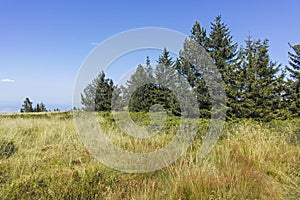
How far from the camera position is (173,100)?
64.4 ft

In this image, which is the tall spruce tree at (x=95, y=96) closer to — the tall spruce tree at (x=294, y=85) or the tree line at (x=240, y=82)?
the tree line at (x=240, y=82)

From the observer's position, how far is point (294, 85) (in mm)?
27484

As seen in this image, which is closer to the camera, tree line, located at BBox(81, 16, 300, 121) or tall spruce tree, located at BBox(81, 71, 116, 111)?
tall spruce tree, located at BBox(81, 71, 116, 111)

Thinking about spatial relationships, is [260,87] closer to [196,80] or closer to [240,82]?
[240,82]

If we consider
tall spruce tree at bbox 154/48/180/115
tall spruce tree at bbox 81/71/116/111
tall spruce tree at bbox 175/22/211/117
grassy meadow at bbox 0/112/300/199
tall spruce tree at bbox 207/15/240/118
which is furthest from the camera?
tall spruce tree at bbox 207/15/240/118

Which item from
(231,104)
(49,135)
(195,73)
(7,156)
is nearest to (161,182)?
(7,156)

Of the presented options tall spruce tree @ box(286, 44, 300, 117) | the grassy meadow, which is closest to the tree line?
tall spruce tree @ box(286, 44, 300, 117)

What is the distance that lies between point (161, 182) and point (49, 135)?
3.94 meters

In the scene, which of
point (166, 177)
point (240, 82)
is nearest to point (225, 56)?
point (240, 82)

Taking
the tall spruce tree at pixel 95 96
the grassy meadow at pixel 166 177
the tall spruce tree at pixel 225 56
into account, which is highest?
the tall spruce tree at pixel 225 56

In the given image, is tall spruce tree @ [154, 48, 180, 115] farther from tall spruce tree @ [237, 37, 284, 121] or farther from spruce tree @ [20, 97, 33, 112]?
spruce tree @ [20, 97, 33, 112]

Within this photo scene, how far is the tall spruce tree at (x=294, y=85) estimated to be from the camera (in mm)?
25125

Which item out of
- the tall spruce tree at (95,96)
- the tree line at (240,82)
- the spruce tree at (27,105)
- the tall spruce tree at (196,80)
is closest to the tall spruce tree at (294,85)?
the tree line at (240,82)

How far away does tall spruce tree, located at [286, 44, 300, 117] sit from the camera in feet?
82.4
